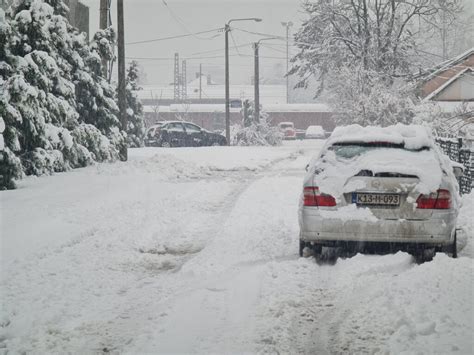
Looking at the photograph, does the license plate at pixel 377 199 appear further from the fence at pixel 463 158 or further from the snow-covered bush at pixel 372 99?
the snow-covered bush at pixel 372 99

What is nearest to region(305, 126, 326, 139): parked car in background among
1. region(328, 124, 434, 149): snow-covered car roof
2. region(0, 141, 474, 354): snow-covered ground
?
region(0, 141, 474, 354): snow-covered ground

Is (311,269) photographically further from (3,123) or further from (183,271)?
(3,123)

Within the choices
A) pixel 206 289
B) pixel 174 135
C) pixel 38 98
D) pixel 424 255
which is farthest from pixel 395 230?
pixel 174 135

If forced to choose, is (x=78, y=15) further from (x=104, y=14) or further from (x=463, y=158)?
(x=463, y=158)

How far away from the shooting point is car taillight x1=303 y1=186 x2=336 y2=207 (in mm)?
6359

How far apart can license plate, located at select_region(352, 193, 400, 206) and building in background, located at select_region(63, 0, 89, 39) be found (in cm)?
2113

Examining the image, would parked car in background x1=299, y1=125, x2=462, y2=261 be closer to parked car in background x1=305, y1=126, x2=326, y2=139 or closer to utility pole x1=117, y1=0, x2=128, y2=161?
utility pole x1=117, y1=0, x2=128, y2=161

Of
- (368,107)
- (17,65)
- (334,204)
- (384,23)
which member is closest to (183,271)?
(334,204)

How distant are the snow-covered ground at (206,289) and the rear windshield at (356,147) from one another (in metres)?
1.26

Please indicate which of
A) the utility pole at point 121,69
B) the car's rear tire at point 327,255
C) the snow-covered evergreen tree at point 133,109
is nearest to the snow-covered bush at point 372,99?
the snow-covered evergreen tree at point 133,109

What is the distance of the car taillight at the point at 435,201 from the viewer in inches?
241

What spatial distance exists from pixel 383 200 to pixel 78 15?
72.6 feet

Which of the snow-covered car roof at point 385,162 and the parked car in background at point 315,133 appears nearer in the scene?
the snow-covered car roof at point 385,162

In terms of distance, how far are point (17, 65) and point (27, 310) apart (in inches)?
390
